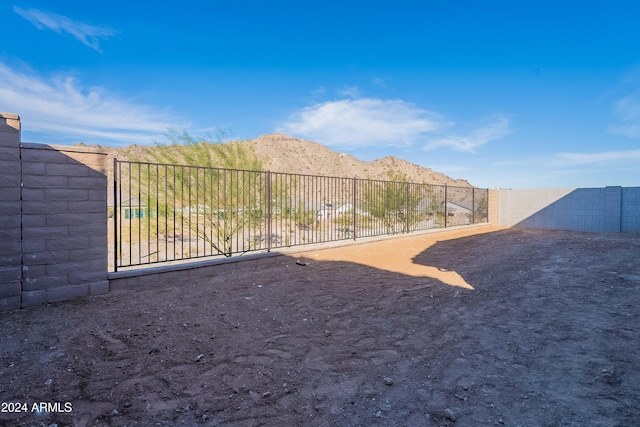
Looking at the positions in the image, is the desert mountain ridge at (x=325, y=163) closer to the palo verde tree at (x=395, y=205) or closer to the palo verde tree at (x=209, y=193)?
the palo verde tree at (x=395, y=205)

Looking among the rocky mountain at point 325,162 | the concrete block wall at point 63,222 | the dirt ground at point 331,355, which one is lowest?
the dirt ground at point 331,355

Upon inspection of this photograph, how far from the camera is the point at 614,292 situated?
5.14 metres

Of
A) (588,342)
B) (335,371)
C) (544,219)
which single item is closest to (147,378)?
(335,371)

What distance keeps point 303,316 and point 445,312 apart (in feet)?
6.40

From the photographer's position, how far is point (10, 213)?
14.0 feet

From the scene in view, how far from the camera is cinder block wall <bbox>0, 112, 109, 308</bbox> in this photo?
4.30 m

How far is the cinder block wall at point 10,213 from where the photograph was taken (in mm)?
4199

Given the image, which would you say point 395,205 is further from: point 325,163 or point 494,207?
point 325,163

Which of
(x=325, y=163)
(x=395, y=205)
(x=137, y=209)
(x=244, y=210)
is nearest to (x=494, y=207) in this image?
(x=395, y=205)

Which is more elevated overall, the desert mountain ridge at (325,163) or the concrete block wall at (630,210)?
the desert mountain ridge at (325,163)

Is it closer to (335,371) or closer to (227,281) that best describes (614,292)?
(335,371)

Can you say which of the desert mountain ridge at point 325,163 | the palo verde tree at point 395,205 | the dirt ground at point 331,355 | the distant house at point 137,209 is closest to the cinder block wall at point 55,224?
the dirt ground at point 331,355

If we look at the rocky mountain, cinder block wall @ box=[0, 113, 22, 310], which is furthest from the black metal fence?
the rocky mountain

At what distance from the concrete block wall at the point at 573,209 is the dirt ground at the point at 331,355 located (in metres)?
11.2
